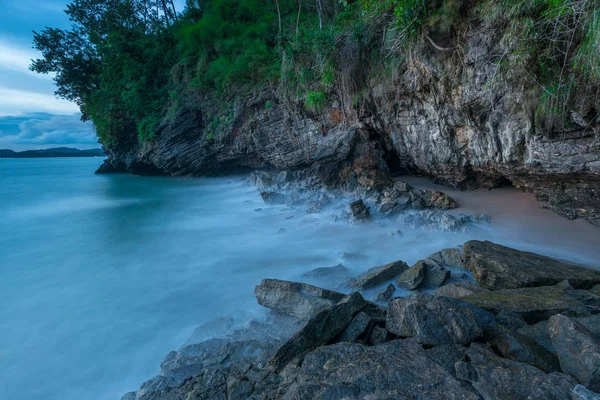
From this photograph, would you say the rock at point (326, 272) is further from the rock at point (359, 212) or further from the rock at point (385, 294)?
the rock at point (359, 212)

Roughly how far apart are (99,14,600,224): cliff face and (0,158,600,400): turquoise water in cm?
105

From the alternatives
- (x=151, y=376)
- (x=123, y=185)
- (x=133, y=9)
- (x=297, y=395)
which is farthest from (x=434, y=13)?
(x=133, y=9)

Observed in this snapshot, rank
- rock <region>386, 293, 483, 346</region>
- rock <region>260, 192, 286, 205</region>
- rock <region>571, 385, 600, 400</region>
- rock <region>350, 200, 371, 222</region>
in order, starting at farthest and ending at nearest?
rock <region>260, 192, 286, 205</region>, rock <region>350, 200, 371, 222</region>, rock <region>386, 293, 483, 346</region>, rock <region>571, 385, 600, 400</region>

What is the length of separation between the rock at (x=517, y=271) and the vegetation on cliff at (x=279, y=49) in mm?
2077

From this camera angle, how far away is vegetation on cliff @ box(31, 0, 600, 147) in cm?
390

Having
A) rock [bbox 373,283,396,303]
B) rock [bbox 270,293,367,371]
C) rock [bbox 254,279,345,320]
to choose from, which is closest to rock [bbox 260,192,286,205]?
rock [bbox 254,279,345,320]

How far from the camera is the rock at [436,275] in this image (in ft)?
12.3

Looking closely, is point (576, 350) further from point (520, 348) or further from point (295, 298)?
point (295, 298)

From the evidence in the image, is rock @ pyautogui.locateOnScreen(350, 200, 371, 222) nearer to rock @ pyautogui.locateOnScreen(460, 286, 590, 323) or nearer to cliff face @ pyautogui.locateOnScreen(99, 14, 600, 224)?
cliff face @ pyautogui.locateOnScreen(99, 14, 600, 224)

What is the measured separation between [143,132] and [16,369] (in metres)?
14.7

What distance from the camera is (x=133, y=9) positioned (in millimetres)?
18688

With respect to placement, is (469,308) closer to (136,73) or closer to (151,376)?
(151,376)

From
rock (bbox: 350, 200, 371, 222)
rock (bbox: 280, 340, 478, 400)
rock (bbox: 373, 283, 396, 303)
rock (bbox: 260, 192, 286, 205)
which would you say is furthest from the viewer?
rock (bbox: 260, 192, 286, 205)

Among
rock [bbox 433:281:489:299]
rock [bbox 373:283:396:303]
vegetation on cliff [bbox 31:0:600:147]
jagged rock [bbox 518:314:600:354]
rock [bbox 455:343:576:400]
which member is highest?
vegetation on cliff [bbox 31:0:600:147]
